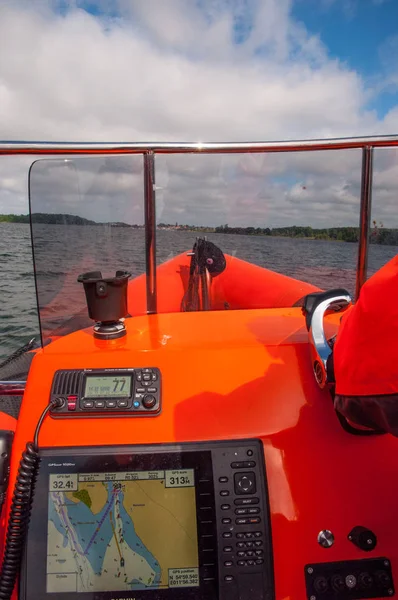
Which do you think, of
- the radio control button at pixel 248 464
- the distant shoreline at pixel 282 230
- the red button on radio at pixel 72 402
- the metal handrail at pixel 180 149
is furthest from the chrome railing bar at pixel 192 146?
the radio control button at pixel 248 464

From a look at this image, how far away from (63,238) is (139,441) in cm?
74

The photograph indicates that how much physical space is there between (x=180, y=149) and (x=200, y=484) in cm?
104

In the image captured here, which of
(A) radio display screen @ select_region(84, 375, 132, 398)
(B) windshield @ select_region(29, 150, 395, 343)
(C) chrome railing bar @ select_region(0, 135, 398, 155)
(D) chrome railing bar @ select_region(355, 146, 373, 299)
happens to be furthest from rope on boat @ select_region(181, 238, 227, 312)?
(A) radio display screen @ select_region(84, 375, 132, 398)

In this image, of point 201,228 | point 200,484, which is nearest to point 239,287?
point 201,228

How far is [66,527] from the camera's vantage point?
3.88 ft

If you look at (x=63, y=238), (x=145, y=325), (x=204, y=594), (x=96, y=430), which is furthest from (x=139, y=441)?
(x=63, y=238)

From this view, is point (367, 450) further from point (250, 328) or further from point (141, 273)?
point (141, 273)

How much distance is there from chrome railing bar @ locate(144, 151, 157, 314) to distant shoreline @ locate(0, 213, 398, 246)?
0.11 ft

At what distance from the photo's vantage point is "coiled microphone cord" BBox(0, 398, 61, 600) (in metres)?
1.12

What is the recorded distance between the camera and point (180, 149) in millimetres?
1620

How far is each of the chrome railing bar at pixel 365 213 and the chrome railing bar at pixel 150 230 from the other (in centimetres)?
72

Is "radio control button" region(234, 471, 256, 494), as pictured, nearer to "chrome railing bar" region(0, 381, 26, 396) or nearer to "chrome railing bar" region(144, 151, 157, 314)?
"chrome railing bar" region(144, 151, 157, 314)

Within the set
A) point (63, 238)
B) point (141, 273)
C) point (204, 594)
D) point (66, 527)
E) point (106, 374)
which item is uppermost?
point (63, 238)

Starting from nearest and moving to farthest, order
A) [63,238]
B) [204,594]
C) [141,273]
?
[204,594] → [63,238] → [141,273]
